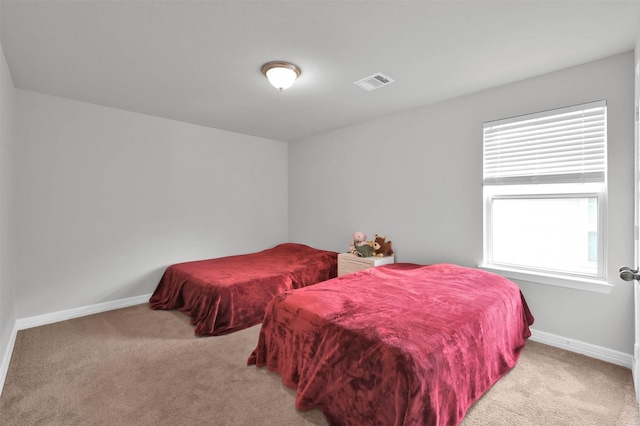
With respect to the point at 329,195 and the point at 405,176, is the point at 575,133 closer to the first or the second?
the point at 405,176

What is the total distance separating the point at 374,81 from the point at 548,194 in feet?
6.04

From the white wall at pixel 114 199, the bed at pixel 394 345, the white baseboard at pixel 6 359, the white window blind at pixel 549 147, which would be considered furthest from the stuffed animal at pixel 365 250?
the white baseboard at pixel 6 359

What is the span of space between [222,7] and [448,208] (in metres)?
2.71

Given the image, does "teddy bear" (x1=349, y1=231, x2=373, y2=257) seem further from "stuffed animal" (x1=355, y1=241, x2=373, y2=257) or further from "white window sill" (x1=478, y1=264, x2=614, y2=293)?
"white window sill" (x1=478, y1=264, x2=614, y2=293)

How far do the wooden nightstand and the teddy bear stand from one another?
0.06m

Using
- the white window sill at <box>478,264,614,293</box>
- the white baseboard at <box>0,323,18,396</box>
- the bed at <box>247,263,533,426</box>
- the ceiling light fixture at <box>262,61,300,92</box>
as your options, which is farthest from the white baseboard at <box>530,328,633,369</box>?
the white baseboard at <box>0,323,18,396</box>

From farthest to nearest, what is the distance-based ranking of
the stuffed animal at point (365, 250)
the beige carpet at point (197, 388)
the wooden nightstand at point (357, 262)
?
the stuffed animal at point (365, 250) → the wooden nightstand at point (357, 262) → the beige carpet at point (197, 388)

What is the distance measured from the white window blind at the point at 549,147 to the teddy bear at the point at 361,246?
149 centimetres

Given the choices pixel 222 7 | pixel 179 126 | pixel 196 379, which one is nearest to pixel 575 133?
pixel 222 7

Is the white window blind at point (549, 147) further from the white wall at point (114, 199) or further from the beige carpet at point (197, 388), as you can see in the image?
the white wall at point (114, 199)

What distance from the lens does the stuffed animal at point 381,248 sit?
364 centimetres

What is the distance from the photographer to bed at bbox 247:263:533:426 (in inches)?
53.8

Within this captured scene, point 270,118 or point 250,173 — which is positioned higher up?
point 270,118

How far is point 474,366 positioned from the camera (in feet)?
5.49
